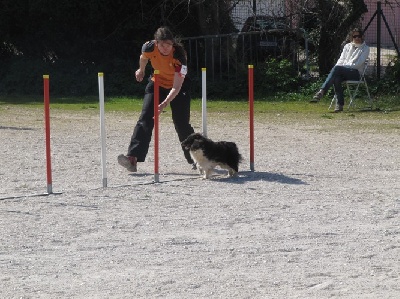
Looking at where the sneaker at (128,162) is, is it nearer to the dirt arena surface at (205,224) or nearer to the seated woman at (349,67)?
the dirt arena surface at (205,224)

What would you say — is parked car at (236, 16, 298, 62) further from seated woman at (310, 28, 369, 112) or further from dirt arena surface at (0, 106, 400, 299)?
dirt arena surface at (0, 106, 400, 299)

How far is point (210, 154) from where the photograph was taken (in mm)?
11242

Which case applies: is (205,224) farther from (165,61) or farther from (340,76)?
(340,76)

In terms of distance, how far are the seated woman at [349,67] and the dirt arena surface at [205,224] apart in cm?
418

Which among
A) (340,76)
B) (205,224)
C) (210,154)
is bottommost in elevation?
(205,224)

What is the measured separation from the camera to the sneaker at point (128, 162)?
11.9 m

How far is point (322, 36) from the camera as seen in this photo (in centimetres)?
2359

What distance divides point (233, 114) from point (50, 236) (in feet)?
36.0

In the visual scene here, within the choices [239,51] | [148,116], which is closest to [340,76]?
[239,51]

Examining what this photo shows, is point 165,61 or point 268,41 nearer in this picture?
point 165,61

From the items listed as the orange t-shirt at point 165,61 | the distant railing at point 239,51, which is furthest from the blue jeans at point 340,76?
the orange t-shirt at point 165,61

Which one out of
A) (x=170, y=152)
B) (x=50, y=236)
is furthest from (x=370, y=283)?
(x=170, y=152)

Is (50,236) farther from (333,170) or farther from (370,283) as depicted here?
(333,170)

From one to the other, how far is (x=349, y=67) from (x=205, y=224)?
36.0 ft
